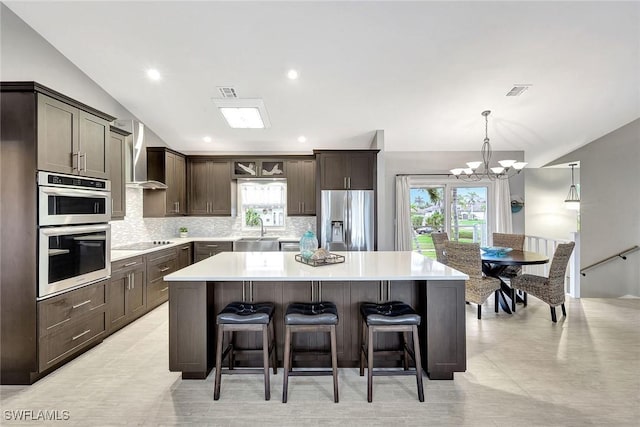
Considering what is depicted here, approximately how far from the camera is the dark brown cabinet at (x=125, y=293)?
3307mm

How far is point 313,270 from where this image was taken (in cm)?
238

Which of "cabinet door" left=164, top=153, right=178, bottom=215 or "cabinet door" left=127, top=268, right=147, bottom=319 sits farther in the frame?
"cabinet door" left=164, top=153, right=178, bottom=215

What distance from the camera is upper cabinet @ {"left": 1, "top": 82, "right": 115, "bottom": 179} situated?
7.72ft

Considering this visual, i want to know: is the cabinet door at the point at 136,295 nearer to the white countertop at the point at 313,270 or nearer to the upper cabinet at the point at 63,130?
the upper cabinet at the point at 63,130

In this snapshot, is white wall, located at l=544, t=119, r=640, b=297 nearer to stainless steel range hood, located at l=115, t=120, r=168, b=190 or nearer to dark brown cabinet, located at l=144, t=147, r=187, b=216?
dark brown cabinet, located at l=144, t=147, r=187, b=216

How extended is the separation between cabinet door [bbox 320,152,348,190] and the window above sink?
1.10 metres

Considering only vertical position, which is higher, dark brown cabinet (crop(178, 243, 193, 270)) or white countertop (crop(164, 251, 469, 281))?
white countertop (crop(164, 251, 469, 281))

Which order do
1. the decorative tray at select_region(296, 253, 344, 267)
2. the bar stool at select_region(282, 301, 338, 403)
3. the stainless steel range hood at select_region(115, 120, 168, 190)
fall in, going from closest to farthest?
the bar stool at select_region(282, 301, 338, 403)
the decorative tray at select_region(296, 253, 344, 267)
the stainless steel range hood at select_region(115, 120, 168, 190)

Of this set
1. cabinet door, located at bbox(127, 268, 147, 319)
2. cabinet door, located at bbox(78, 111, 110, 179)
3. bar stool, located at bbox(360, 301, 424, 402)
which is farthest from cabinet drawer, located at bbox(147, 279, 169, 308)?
bar stool, located at bbox(360, 301, 424, 402)

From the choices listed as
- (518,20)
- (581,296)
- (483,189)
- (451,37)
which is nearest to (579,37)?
(518,20)

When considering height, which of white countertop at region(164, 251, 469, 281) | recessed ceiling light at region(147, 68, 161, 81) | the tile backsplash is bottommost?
white countertop at region(164, 251, 469, 281)

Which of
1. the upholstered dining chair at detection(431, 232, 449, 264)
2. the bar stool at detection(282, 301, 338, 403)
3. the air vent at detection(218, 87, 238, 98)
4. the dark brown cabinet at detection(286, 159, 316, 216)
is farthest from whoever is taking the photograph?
the dark brown cabinet at detection(286, 159, 316, 216)

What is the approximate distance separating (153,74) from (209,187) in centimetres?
234

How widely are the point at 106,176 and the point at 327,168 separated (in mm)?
3108
